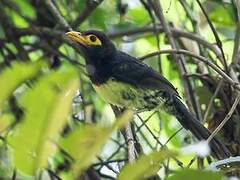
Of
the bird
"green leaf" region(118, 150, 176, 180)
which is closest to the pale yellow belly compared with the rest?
Answer: the bird

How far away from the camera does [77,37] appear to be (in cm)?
267

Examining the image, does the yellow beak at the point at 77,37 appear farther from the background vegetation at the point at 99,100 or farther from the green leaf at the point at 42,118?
the green leaf at the point at 42,118

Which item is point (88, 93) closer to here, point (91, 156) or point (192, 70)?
point (192, 70)

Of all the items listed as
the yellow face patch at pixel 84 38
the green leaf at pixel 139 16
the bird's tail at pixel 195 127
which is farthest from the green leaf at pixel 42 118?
the green leaf at pixel 139 16

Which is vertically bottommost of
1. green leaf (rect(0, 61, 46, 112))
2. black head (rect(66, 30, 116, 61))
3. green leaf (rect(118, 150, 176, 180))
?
black head (rect(66, 30, 116, 61))

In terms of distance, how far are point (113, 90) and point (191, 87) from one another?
0.38 m

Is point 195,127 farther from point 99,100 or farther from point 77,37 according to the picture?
point 99,100

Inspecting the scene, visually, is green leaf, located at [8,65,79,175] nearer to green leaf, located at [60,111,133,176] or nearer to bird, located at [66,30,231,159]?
green leaf, located at [60,111,133,176]

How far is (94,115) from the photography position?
3.22 meters

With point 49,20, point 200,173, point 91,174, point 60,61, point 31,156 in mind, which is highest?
point 31,156

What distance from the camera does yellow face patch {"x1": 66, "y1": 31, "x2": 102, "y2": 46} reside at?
103 inches

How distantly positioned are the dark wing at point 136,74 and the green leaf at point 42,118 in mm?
2075

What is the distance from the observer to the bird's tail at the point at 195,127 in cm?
220

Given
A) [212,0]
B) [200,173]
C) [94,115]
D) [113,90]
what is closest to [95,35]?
[113,90]
